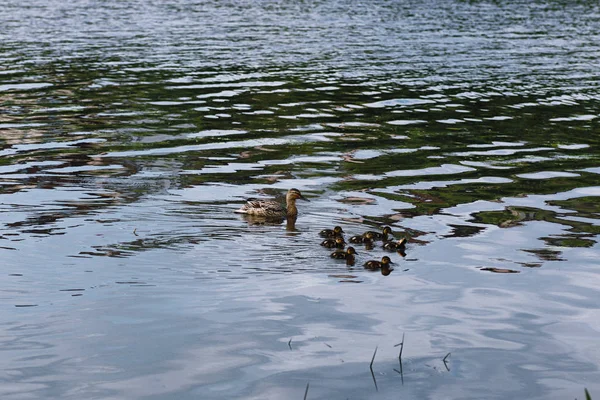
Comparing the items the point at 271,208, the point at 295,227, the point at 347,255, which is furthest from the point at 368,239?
the point at 271,208

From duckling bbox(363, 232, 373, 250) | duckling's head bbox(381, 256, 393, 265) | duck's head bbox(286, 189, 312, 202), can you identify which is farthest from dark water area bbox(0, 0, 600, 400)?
duck's head bbox(286, 189, 312, 202)

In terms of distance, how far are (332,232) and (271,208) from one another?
1.29 metres

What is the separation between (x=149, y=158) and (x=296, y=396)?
1198 cm

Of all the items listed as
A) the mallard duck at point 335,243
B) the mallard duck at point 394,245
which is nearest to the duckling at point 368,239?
the mallard duck at point 394,245

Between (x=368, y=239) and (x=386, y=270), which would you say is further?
(x=368, y=239)

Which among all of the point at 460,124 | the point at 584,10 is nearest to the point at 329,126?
the point at 460,124

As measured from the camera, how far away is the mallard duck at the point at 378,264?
1273 centimetres

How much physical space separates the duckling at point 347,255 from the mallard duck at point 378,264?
23 centimetres

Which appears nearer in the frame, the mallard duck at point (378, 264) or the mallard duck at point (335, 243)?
the mallard duck at point (378, 264)

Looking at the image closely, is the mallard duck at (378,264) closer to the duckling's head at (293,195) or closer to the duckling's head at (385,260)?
the duckling's head at (385,260)

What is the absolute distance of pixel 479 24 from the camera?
48531 mm

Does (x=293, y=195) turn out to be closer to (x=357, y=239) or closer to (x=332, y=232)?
(x=332, y=232)

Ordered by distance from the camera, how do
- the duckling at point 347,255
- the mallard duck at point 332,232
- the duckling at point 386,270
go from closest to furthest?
the duckling at point 386,270
the duckling at point 347,255
the mallard duck at point 332,232

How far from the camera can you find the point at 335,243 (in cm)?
1346
